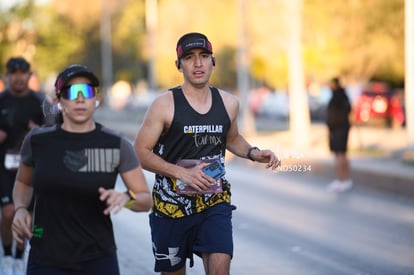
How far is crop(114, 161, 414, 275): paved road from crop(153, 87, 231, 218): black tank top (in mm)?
2828

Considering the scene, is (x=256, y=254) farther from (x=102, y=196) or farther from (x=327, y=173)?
(x=327, y=173)

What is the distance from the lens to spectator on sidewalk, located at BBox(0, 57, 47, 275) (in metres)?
8.91

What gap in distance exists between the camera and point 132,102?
67375 mm

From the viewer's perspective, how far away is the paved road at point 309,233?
375 inches

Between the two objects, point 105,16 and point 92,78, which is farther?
point 105,16

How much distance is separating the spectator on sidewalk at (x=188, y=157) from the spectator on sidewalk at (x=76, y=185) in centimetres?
128

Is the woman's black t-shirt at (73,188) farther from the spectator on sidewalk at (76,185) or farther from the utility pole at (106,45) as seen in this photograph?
the utility pole at (106,45)

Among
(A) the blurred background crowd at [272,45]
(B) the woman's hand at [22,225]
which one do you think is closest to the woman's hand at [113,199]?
(B) the woman's hand at [22,225]

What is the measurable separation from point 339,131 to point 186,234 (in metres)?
10.8

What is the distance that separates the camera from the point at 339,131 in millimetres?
16734

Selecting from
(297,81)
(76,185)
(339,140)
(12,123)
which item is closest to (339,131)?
(339,140)

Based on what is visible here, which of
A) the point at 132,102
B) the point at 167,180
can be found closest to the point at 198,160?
the point at 167,180

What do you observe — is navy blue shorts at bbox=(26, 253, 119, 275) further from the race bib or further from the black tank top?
the race bib

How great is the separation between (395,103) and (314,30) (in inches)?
295
